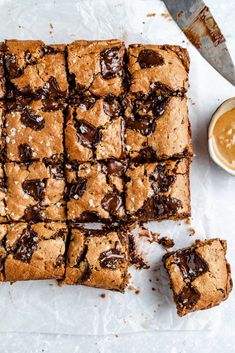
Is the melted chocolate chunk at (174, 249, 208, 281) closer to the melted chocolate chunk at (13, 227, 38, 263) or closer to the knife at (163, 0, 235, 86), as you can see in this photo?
the melted chocolate chunk at (13, 227, 38, 263)

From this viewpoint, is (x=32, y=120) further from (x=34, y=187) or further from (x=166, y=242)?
Result: (x=166, y=242)

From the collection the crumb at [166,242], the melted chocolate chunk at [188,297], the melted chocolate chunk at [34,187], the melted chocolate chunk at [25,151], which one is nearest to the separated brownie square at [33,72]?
the melted chocolate chunk at [25,151]

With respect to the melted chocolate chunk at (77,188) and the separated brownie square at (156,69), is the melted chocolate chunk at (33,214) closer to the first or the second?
the melted chocolate chunk at (77,188)

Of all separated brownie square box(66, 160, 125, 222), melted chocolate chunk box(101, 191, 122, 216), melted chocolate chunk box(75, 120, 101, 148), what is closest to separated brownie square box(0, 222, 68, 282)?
separated brownie square box(66, 160, 125, 222)

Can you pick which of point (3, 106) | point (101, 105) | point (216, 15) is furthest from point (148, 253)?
point (216, 15)

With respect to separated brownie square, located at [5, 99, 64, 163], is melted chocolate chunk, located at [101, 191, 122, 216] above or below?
below

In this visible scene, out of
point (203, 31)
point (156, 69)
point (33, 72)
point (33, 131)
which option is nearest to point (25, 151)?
point (33, 131)

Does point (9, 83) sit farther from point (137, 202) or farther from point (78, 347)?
point (78, 347)
